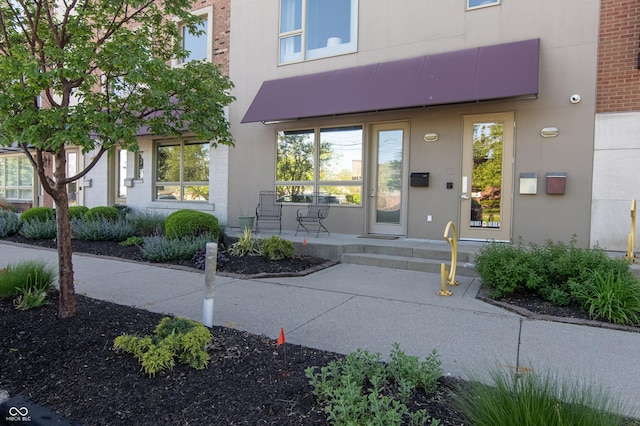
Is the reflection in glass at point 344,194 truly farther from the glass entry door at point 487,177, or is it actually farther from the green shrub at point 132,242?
the green shrub at point 132,242

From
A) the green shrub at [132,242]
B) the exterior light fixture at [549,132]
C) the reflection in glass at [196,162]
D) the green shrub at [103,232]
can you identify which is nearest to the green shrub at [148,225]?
the green shrub at [103,232]

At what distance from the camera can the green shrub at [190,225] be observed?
8.34 metres

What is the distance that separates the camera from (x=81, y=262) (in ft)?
24.6

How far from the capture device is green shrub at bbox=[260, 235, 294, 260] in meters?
7.37

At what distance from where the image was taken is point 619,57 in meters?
6.95

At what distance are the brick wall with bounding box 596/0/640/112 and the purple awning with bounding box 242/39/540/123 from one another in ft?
3.63

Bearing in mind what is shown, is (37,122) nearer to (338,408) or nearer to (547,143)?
(338,408)

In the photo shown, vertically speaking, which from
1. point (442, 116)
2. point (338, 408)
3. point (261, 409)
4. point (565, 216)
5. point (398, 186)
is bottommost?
A: point (261, 409)

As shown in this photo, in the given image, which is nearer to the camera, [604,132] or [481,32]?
[604,132]

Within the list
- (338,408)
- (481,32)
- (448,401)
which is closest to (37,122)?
(338,408)

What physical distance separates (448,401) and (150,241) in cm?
670

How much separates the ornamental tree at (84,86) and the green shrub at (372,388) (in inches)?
102

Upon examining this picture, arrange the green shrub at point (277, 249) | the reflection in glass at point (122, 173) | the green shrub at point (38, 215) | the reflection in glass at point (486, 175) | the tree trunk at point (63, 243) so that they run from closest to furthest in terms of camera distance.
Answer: the tree trunk at point (63, 243), the green shrub at point (277, 249), the reflection in glass at point (486, 175), the green shrub at point (38, 215), the reflection in glass at point (122, 173)

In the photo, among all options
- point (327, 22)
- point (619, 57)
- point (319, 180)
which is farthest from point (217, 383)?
point (327, 22)
